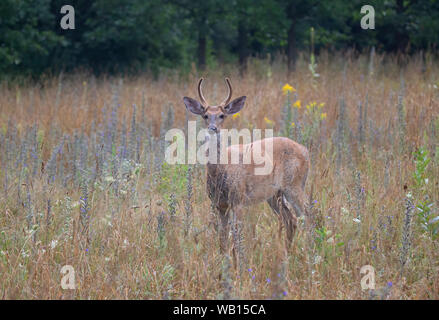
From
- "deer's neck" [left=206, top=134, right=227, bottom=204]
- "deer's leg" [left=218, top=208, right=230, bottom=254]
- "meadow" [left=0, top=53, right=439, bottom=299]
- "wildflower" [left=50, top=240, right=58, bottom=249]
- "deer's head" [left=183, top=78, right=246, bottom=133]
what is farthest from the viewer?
"deer's head" [left=183, top=78, right=246, bottom=133]

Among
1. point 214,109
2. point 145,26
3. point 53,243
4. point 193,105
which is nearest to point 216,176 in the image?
point 214,109

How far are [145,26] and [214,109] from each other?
40.1 ft

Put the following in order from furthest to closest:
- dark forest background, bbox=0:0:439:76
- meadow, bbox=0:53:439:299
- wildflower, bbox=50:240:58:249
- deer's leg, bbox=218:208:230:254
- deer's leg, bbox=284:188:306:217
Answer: dark forest background, bbox=0:0:439:76, deer's leg, bbox=284:188:306:217, deer's leg, bbox=218:208:230:254, wildflower, bbox=50:240:58:249, meadow, bbox=0:53:439:299

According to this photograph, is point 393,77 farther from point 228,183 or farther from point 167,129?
point 228,183

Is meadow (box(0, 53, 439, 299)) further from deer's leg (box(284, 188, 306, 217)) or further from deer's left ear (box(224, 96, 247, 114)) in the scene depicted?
deer's left ear (box(224, 96, 247, 114))

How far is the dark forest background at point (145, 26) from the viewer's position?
14578mm


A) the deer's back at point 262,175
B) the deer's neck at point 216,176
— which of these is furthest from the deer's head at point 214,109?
the deer's back at point 262,175

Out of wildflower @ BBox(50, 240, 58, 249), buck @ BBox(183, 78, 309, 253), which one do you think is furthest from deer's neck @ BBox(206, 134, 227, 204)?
wildflower @ BBox(50, 240, 58, 249)

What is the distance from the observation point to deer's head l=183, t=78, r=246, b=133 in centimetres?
445

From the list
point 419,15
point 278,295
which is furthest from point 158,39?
point 278,295

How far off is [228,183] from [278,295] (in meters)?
1.90

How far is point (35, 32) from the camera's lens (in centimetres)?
1405

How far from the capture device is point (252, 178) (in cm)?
445
